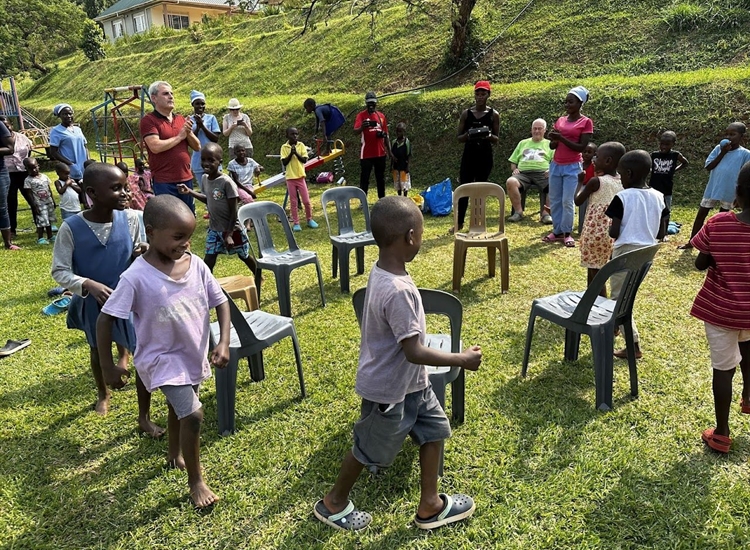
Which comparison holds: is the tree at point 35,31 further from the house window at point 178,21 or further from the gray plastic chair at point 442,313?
the gray plastic chair at point 442,313

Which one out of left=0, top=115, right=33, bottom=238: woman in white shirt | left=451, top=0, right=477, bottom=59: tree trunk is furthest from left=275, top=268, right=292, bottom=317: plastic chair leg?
left=451, top=0, right=477, bottom=59: tree trunk

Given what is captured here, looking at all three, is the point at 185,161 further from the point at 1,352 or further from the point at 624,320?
the point at 624,320

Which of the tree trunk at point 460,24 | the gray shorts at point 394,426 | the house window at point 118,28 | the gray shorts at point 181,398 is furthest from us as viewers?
the house window at point 118,28

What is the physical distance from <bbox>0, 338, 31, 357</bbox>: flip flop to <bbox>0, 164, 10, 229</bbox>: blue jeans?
3.88 meters

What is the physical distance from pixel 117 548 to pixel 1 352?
9.89 ft

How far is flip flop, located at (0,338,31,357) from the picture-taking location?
4552 mm

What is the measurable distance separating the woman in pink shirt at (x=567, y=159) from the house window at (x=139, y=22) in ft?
170

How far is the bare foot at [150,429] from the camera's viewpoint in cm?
329

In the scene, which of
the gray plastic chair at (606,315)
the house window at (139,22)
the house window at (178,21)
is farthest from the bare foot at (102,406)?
the house window at (139,22)

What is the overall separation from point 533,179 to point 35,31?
4977cm

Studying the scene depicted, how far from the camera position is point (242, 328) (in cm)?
323

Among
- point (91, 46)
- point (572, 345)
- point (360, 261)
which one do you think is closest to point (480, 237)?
point (360, 261)

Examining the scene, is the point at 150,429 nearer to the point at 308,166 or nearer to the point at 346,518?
the point at 346,518

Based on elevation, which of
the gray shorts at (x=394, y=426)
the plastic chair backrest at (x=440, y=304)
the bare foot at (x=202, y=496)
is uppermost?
the plastic chair backrest at (x=440, y=304)
